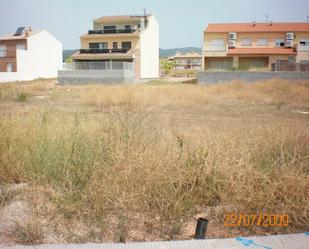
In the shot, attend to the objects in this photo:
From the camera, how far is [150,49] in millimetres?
48469

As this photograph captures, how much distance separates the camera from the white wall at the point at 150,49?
149 ft

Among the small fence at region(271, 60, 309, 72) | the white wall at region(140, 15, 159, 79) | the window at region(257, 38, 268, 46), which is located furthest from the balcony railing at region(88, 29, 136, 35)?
the small fence at region(271, 60, 309, 72)

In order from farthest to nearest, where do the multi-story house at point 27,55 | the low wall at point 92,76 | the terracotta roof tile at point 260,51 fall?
the multi-story house at point 27,55 < the terracotta roof tile at point 260,51 < the low wall at point 92,76

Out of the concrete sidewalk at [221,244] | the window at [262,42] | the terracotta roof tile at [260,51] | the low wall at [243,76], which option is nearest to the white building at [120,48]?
the low wall at [243,76]

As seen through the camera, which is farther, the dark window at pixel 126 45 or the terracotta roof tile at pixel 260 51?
the dark window at pixel 126 45

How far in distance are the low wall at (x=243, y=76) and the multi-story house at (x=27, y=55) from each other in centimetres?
2533

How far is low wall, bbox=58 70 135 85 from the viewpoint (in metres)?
35.2

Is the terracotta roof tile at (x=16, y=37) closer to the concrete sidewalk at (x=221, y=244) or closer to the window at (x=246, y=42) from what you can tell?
the window at (x=246, y=42)

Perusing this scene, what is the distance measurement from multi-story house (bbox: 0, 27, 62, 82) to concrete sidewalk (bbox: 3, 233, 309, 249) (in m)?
43.3

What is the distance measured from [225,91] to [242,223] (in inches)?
781

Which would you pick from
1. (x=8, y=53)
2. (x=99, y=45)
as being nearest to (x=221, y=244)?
(x=99, y=45)

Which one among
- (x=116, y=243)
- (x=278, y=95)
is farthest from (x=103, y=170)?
(x=278, y=95)

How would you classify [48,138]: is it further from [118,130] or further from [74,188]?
[74,188]
